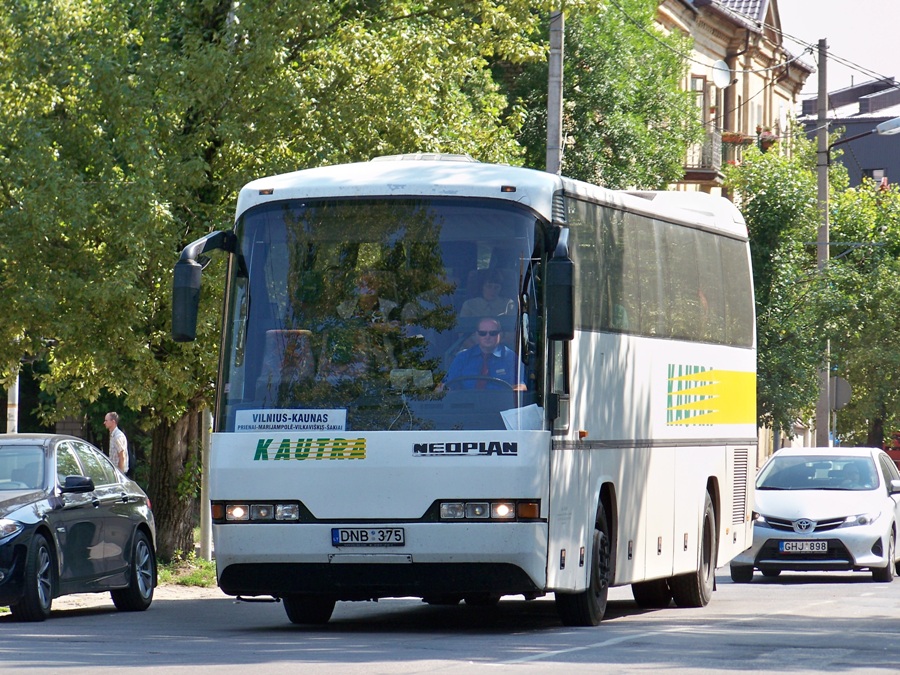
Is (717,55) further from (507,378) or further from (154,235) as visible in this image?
(507,378)

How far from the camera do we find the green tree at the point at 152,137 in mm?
19219

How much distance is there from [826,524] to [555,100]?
6.68 m

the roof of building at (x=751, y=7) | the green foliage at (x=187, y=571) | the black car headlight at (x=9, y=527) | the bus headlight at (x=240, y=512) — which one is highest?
the roof of building at (x=751, y=7)

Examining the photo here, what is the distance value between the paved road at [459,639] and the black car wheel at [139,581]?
164 mm

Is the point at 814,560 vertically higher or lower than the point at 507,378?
lower

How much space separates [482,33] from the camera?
2288cm

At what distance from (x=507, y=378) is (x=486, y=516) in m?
0.93

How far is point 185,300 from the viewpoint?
12.9 metres

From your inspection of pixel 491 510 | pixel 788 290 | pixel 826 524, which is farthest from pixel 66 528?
pixel 788 290

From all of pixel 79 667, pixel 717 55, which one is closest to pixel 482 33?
pixel 79 667

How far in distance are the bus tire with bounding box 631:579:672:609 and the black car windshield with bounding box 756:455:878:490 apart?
628cm

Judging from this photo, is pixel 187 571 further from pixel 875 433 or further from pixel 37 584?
pixel 875 433

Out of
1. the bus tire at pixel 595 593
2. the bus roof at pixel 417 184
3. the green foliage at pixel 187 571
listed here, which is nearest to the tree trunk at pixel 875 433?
the green foliage at pixel 187 571

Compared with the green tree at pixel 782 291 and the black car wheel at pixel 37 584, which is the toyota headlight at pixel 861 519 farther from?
the green tree at pixel 782 291
